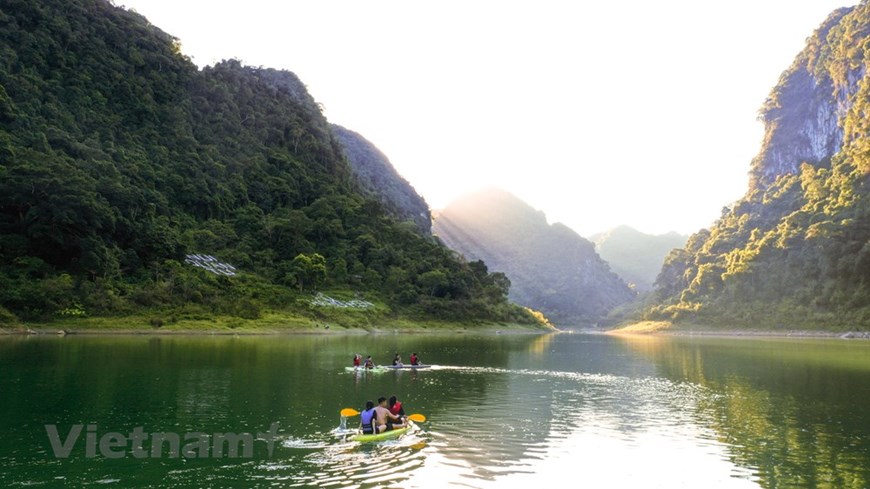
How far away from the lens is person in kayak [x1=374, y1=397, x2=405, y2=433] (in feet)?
94.7

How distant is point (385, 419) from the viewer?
96.4 feet

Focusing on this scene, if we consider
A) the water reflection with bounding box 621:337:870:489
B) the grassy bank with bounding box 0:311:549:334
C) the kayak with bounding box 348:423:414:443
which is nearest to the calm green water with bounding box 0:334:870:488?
the water reflection with bounding box 621:337:870:489

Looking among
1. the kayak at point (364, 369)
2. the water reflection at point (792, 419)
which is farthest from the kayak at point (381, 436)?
the kayak at point (364, 369)

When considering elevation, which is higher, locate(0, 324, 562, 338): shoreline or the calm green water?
locate(0, 324, 562, 338): shoreline

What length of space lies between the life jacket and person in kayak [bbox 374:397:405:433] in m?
0.19

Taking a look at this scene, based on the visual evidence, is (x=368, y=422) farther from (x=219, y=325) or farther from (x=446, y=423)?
(x=219, y=325)

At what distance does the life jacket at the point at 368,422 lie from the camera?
2861 cm

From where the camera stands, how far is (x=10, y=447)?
24.0 meters

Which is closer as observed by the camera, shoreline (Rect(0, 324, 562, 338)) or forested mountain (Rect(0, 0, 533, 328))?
shoreline (Rect(0, 324, 562, 338))

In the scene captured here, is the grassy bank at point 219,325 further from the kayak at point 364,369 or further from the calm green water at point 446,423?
the kayak at point 364,369

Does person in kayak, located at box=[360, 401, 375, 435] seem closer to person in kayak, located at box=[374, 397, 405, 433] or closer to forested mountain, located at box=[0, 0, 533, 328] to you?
person in kayak, located at box=[374, 397, 405, 433]

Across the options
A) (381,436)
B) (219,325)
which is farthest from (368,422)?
(219,325)

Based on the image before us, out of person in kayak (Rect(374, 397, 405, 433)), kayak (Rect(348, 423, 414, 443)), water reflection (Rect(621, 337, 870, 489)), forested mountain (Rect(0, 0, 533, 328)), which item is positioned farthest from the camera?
forested mountain (Rect(0, 0, 533, 328))

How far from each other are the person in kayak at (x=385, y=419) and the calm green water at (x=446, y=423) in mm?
913
